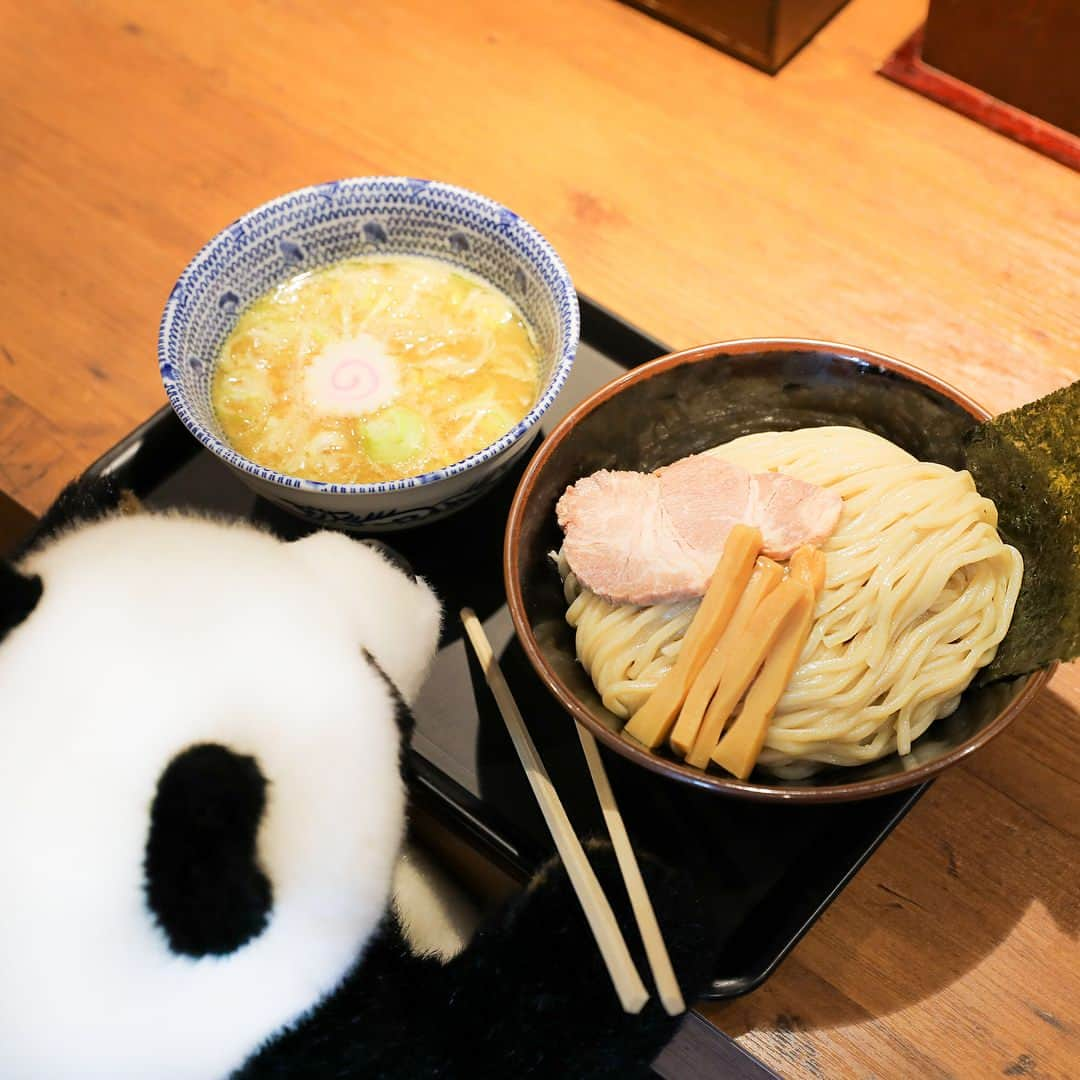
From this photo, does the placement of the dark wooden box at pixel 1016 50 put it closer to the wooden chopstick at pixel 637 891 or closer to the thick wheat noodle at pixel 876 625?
the thick wheat noodle at pixel 876 625

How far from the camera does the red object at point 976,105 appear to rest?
1.40 metres

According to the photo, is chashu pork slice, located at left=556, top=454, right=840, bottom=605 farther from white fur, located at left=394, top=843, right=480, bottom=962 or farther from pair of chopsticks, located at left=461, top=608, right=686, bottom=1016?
white fur, located at left=394, top=843, right=480, bottom=962

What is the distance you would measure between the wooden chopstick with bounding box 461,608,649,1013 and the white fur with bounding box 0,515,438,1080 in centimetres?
16

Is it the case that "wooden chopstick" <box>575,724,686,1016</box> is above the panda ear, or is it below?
below

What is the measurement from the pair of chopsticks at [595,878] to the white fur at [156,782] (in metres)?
0.16

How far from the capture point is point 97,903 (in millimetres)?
606

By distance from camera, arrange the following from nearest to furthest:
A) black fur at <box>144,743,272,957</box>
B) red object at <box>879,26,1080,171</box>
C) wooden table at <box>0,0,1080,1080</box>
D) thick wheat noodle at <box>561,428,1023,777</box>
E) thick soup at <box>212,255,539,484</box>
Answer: black fur at <box>144,743,272,957</box>, thick wheat noodle at <box>561,428,1023,777</box>, thick soup at <box>212,255,539,484</box>, wooden table at <box>0,0,1080,1080</box>, red object at <box>879,26,1080,171</box>

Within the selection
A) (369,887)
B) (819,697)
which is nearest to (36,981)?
(369,887)

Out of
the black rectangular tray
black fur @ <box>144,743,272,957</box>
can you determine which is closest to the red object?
the black rectangular tray

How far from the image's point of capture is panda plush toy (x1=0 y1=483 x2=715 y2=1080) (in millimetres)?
609

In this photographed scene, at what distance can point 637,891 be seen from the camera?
32.1 inches

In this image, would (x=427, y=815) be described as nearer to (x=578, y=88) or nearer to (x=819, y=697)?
(x=819, y=697)

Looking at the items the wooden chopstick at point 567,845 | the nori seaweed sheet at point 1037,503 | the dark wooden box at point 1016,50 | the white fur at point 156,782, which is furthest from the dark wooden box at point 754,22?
the white fur at point 156,782

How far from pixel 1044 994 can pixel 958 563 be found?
353 mm
